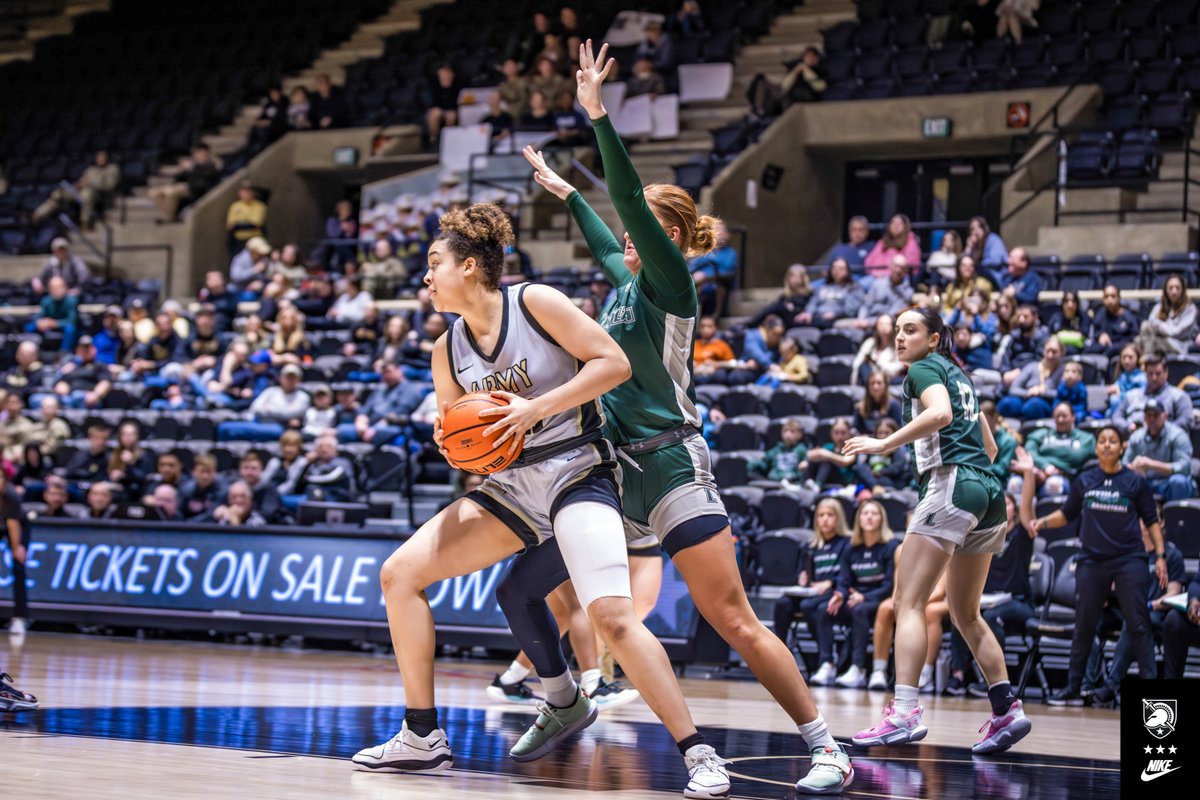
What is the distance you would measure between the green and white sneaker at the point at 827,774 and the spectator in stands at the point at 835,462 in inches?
290

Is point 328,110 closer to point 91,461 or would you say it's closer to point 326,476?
point 91,461

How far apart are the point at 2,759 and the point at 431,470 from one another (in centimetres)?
978

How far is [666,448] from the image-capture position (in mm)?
4816

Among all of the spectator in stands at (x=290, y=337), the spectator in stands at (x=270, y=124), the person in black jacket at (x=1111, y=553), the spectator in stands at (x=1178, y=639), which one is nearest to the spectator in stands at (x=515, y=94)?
the spectator in stands at (x=270, y=124)

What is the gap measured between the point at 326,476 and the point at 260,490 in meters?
0.57

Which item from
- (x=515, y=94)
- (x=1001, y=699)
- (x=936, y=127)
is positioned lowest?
(x=1001, y=699)

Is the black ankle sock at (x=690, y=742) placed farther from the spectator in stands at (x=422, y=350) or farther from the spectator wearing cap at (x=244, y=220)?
the spectator wearing cap at (x=244, y=220)

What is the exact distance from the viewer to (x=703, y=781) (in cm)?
440

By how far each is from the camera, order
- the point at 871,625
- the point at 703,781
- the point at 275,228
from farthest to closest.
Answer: the point at 275,228 < the point at 871,625 < the point at 703,781

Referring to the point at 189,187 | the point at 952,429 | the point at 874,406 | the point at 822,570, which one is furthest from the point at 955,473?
the point at 189,187

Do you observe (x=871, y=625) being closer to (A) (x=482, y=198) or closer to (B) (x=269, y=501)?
(B) (x=269, y=501)

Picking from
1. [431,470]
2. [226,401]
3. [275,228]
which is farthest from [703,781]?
[275,228]

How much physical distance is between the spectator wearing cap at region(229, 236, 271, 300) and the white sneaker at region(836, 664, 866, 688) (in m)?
11.5

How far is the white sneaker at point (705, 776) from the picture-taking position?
439cm
